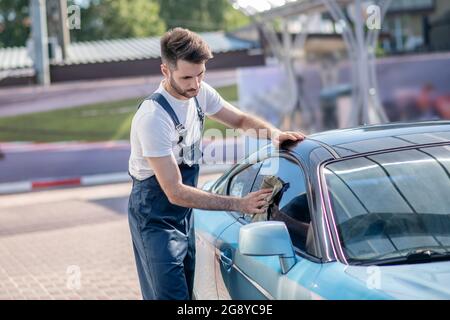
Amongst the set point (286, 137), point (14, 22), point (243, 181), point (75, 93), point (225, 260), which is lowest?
point (225, 260)

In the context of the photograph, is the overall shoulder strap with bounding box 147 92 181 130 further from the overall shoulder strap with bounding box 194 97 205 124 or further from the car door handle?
the car door handle

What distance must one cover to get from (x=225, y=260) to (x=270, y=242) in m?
0.62

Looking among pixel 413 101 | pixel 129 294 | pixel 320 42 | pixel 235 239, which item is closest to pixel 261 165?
pixel 235 239

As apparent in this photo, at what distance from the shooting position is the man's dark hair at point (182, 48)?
3.28 metres

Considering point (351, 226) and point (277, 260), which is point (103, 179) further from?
point (351, 226)

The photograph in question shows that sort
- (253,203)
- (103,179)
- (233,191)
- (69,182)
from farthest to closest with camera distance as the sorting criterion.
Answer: (103,179) → (69,182) → (233,191) → (253,203)

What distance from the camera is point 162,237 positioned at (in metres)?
3.39

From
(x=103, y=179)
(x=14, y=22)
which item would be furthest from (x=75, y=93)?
(x=14, y=22)

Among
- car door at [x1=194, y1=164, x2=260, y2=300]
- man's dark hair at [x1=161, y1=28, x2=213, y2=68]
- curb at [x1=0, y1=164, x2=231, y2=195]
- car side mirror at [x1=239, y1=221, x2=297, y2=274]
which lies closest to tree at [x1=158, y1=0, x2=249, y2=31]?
curb at [x1=0, y1=164, x2=231, y2=195]

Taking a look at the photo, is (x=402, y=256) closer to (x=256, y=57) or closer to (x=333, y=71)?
(x=333, y=71)

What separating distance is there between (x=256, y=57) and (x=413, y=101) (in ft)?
17.8

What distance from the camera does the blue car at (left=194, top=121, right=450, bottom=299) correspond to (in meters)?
2.69

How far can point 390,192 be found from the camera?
3.11 m

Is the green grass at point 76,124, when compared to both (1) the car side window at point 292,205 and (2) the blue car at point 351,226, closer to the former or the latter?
(1) the car side window at point 292,205
